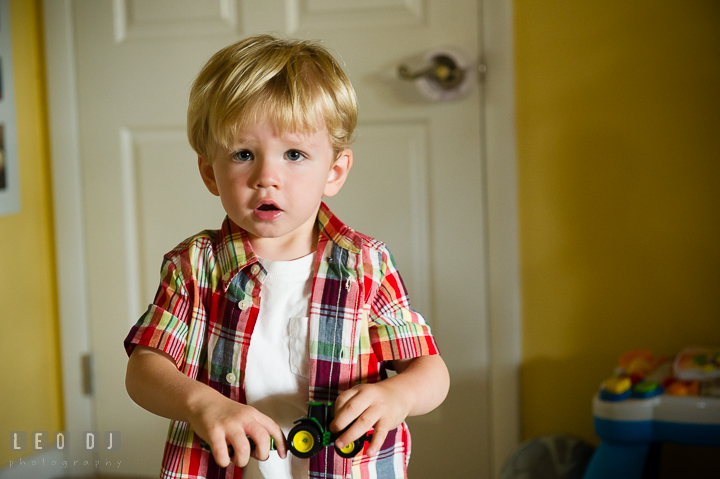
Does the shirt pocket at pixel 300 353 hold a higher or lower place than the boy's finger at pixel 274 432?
higher

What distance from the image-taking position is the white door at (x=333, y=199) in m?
1.38

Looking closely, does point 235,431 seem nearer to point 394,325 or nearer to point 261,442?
point 261,442

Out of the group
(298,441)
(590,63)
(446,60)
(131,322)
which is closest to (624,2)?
(590,63)

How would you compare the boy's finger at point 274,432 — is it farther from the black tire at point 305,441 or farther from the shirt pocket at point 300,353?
the shirt pocket at point 300,353

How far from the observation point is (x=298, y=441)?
55 centimetres

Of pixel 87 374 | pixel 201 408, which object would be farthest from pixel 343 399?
pixel 87 374

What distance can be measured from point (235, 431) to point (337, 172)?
0.30 metres

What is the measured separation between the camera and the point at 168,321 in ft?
2.10

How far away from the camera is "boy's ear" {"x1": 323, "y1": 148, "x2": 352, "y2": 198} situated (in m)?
0.71

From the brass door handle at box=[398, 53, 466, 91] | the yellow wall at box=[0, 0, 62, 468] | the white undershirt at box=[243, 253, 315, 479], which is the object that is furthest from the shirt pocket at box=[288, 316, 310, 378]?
the yellow wall at box=[0, 0, 62, 468]

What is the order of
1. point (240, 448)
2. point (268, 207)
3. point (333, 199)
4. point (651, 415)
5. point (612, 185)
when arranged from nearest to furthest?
1. point (240, 448)
2. point (268, 207)
3. point (651, 415)
4. point (612, 185)
5. point (333, 199)

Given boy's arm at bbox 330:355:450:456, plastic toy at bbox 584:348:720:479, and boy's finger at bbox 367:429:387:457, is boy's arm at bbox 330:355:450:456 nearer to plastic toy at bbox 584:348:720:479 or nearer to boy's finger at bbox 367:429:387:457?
boy's finger at bbox 367:429:387:457

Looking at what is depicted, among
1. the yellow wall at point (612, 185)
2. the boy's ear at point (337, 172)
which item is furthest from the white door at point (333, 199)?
the boy's ear at point (337, 172)

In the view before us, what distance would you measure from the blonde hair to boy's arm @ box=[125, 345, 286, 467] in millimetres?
212
